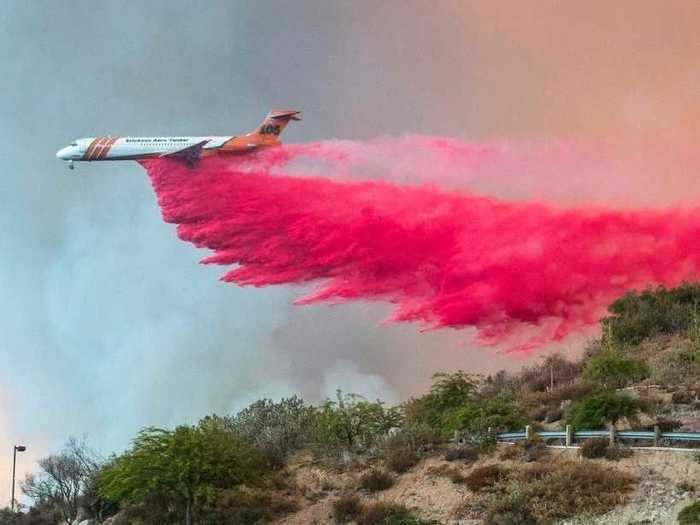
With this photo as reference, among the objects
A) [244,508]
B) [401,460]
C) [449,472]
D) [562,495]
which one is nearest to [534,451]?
[449,472]

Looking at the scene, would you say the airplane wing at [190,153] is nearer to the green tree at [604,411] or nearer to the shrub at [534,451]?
the shrub at [534,451]

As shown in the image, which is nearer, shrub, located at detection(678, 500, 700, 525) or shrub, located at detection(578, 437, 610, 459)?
shrub, located at detection(678, 500, 700, 525)

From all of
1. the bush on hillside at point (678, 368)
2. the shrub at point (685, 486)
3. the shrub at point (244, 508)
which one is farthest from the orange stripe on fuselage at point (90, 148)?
the shrub at point (685, 486)

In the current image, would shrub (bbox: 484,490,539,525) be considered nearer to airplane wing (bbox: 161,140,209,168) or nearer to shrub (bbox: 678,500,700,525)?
shrub (bbox: 678,500,700,525)

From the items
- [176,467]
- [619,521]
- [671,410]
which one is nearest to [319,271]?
[176,467]

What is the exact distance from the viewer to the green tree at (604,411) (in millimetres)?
38156

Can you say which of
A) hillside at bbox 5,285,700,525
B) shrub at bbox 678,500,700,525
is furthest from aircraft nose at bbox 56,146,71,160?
shrub at bbox 678,500,700,525

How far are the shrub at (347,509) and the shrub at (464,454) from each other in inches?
181

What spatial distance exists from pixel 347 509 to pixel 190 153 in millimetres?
32775

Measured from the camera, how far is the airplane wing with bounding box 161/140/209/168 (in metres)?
64.1

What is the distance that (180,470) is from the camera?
4159 centimetres

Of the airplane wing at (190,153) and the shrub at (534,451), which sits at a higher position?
the airplane wing at (190,153)

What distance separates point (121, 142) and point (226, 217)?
12852 millimetres

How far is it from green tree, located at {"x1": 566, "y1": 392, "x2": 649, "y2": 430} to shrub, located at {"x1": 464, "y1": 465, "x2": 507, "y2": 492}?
440 cm
